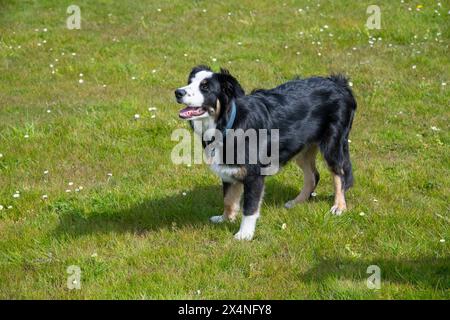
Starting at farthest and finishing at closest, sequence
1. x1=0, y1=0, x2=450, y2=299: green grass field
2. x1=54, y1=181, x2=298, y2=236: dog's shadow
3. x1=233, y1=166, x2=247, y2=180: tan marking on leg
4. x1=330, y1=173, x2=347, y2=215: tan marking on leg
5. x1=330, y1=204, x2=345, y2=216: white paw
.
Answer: x1=330, y1=173, x2=347, y2=215: tan marking on leg → x1=330, y1=204, x2=345, y2=216: white paw → x1=54, y1=181, x2=298, y2=236: dog's shadow → x1=233, y1=166, x2=247, y2=180: tan marking on leg → x1=0, y1=0, x2=450, y2=299: green grass field

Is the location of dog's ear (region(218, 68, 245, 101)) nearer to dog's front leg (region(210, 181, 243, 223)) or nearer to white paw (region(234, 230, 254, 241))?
dog's front leg (region(210, 181, 243, 223))

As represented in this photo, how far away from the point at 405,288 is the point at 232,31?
9135mm

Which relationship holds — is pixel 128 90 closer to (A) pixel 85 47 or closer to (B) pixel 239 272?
(A) pixel 85 47

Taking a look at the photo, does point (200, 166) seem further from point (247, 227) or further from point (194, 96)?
point (194, 96)

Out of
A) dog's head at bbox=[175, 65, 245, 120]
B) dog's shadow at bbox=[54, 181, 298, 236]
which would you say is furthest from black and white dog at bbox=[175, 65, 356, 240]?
dog's shadow at bbox=[54, 181, 298, 236]

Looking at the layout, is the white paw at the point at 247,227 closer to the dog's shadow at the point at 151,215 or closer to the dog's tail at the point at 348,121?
the dog's shadow at the point at 151,215

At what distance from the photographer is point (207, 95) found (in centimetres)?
550

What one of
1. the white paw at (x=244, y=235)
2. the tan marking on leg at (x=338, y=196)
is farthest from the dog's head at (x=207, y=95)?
the tan marking on leg at (x=338, y=196)

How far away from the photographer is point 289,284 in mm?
5039

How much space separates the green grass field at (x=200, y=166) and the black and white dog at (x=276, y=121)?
29 cm

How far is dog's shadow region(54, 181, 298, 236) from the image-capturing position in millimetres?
6172

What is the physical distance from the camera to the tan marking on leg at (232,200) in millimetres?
6305

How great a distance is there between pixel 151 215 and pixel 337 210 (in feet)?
6.74
